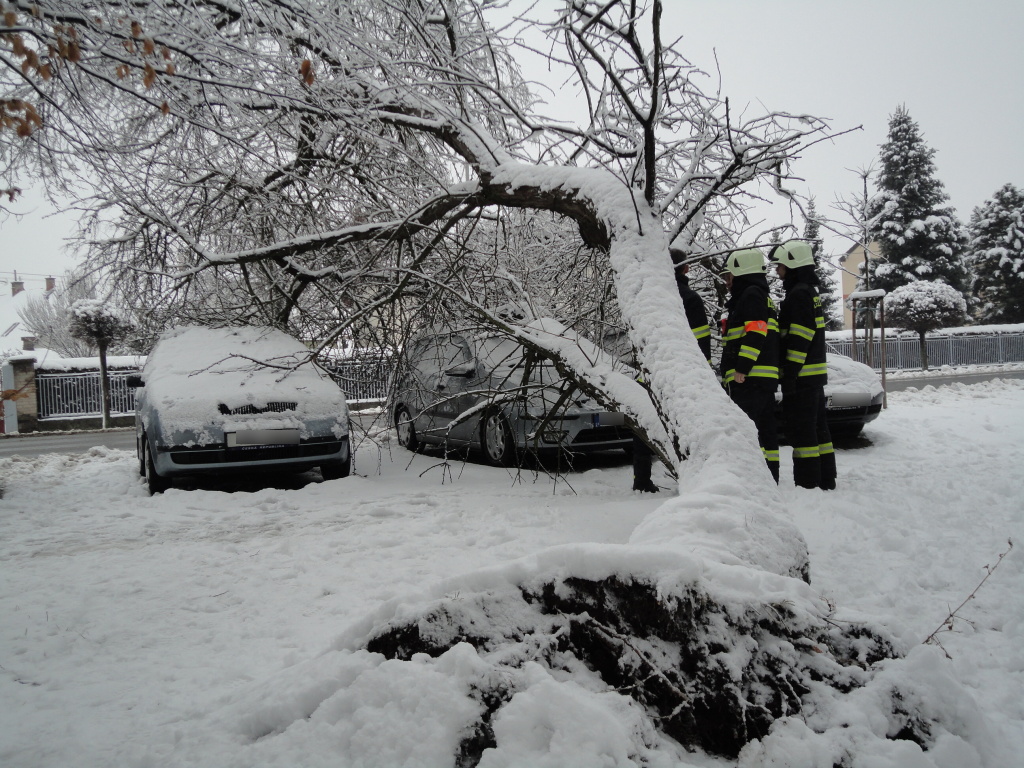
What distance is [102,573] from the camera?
3.69 meters

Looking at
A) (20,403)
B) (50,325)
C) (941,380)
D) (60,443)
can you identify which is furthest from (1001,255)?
(50,325)

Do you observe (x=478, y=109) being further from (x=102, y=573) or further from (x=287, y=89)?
(x=102, y=573)

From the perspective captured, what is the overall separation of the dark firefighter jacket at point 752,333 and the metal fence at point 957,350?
31180 millimetres

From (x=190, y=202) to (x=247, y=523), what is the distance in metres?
4.08

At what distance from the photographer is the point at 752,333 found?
518cm

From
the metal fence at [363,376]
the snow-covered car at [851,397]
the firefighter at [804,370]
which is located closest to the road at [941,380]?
the snow-covered car at [851,397]

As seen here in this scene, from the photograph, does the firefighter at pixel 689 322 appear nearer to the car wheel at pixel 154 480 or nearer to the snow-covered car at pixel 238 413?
the snow-covered car at pixel 238 413

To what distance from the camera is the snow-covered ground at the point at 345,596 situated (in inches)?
67.8

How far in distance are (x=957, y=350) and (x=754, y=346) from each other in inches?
1365

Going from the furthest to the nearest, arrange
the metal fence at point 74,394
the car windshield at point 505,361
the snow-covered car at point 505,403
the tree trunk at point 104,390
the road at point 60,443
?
the metal fence at point 74,394
the tree trunk at point 104,390
the road at point 60,443
the car windshield at point 505,361
the snow-covered car at point 505,403

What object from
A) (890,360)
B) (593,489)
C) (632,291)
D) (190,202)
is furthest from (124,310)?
(890,360)

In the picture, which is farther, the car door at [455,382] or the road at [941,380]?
the road at [941,380]

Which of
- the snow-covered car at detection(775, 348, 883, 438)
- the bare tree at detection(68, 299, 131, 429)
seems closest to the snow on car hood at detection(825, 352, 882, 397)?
the snow-covered car at detection(775, 348, 883, 438)

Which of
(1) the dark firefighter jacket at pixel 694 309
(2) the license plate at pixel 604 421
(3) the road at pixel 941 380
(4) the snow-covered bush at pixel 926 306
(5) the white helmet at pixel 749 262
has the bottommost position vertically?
(3) the road at pixel 941 380
